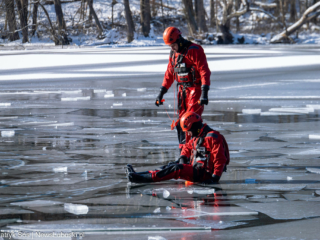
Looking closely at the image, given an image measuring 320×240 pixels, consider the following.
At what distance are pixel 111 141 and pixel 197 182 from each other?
273 cm

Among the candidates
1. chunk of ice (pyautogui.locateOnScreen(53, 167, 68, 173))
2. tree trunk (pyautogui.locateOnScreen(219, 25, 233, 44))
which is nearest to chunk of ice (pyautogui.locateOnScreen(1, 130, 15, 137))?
chunk of ice (pyautogui.locateOnScreen(53, 167, 68, 173))

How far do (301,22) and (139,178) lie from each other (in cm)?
3682

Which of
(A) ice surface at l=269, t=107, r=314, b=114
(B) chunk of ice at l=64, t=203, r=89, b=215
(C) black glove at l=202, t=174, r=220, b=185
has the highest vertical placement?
(B) chunk of ice at l=64, t=203, r=89, b=215

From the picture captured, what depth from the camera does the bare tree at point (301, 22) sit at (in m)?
39.6

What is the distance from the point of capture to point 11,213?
4.34m

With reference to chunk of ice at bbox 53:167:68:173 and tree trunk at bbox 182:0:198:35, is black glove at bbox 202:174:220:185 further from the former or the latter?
tree trunk at bbox 182:0:198:35

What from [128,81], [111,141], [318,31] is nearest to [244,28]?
[318,31]

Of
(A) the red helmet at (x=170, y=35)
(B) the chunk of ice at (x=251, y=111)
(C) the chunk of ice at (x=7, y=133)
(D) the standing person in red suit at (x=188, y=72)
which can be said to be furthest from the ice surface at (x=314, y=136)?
(C) the chunk of ice at (x=7, y=133)

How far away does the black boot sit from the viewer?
5.36 m

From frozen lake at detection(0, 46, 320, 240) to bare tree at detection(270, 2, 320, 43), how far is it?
2524 centimetres

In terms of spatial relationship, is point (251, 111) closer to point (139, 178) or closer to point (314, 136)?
point (314, 136)

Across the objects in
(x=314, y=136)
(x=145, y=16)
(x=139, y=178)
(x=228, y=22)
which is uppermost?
(x=145, y=16)

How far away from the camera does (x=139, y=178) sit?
5383mm

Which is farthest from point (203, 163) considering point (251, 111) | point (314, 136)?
point (251, 111)
